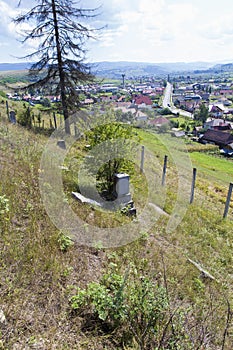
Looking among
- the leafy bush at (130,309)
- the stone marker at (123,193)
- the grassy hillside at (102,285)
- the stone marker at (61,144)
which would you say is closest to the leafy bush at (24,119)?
the stone marker at (61,144)

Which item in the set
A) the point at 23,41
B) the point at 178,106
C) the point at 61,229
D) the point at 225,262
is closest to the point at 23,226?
the point at 61,229

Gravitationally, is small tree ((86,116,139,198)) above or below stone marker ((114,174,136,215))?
above

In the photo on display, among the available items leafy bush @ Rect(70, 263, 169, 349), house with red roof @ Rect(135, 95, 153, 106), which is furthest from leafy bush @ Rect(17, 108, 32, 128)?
house with red roof @ Rect(135, 95, 153, 106)

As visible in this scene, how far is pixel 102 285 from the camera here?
313cm

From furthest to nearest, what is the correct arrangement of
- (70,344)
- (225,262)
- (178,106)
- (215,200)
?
(178,106) → (215,200) → (225,262) → (70,344)

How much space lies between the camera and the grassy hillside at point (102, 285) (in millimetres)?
2443

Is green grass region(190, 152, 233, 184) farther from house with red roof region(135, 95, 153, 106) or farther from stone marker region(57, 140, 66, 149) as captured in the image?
house with red roof region(135, 95, 153, 106)

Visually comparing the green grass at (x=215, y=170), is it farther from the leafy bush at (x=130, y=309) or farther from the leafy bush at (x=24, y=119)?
the leafy bush at (x=130, y=309)

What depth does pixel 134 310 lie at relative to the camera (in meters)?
2.67

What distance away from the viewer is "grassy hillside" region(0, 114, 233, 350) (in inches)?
96.2

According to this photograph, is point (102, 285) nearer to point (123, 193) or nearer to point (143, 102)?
point (123, 193)

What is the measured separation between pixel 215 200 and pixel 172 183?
203cm

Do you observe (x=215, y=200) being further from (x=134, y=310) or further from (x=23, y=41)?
(x=23, y=41)

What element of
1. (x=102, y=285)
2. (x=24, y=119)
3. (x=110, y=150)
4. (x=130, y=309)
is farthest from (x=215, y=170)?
(x=130, y=309)
